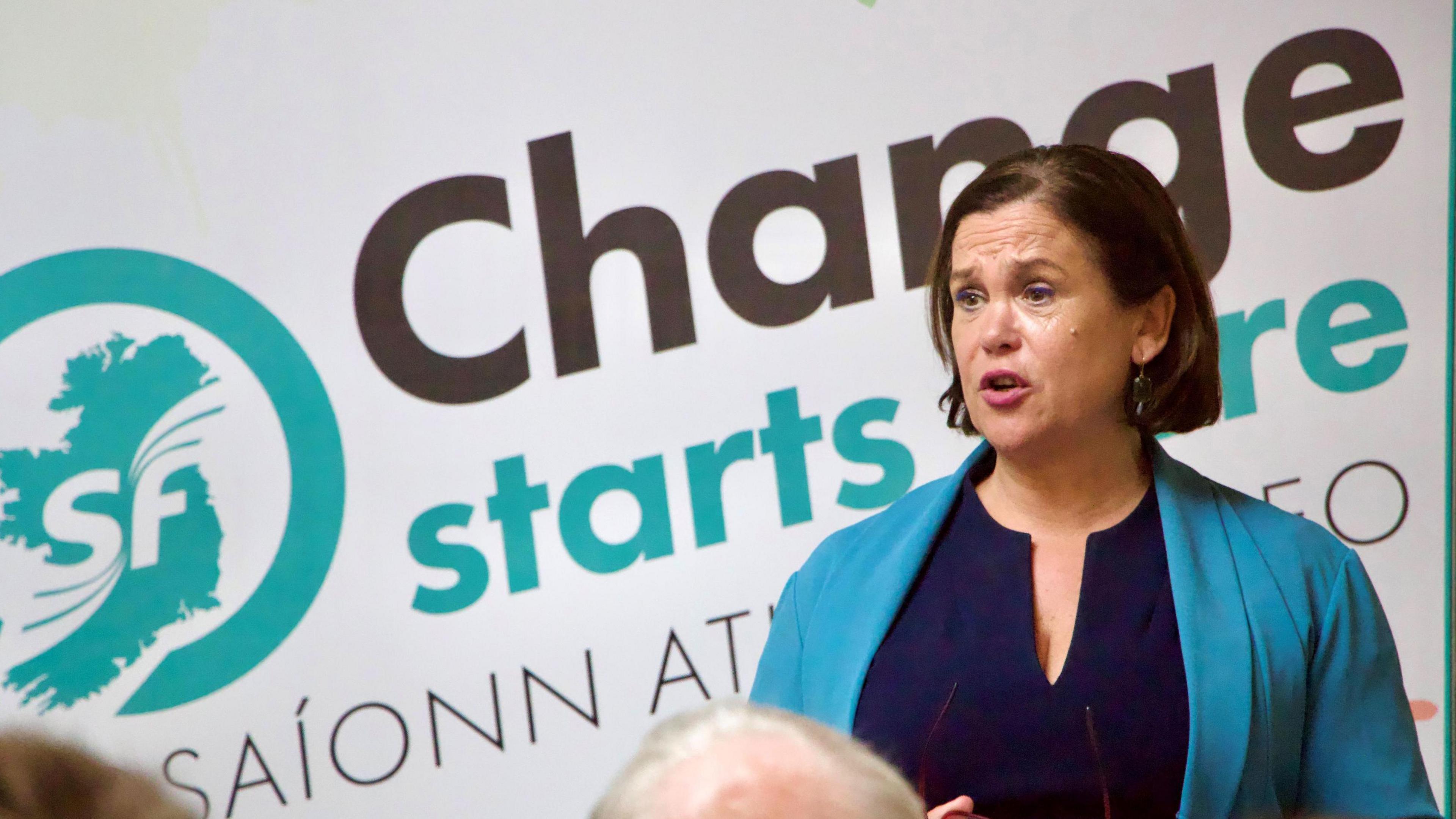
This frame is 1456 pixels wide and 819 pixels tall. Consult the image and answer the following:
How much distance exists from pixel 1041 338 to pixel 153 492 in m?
1.78

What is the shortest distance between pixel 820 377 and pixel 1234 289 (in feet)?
2.68

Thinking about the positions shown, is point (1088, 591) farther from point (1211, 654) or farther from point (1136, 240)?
point (1136, 240)

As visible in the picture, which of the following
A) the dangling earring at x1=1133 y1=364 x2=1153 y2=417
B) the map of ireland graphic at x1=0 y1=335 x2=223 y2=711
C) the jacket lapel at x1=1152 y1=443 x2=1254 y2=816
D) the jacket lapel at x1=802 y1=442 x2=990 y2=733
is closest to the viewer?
the jacket lapel at x1=1152 y1=443 x2=1254 y2=816

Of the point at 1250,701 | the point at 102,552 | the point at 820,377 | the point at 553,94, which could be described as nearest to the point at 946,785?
the point at 1250,701

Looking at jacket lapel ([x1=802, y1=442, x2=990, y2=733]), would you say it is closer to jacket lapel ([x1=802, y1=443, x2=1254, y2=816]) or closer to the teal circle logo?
jacket lapel ([x1=802, y1=443, x2=1254, y2=816])

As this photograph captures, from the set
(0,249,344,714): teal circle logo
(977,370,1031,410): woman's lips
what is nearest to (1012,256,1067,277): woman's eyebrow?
(977,370,1031,410): woman's lips

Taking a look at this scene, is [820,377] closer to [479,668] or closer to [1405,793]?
[479,668]

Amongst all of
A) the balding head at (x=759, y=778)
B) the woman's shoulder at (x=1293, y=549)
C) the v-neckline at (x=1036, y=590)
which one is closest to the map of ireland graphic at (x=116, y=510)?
the v-neckline at (x=1036, y=590)

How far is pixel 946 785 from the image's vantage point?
5.07ft

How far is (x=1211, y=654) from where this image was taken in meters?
1.52

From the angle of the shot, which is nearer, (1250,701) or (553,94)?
(1250,701)

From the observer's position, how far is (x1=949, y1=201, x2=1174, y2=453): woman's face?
1686 millimetres

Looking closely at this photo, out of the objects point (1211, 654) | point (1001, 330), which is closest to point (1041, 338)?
point (1001, 330)

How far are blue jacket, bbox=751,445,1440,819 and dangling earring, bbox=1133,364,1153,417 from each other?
0.38 ft
